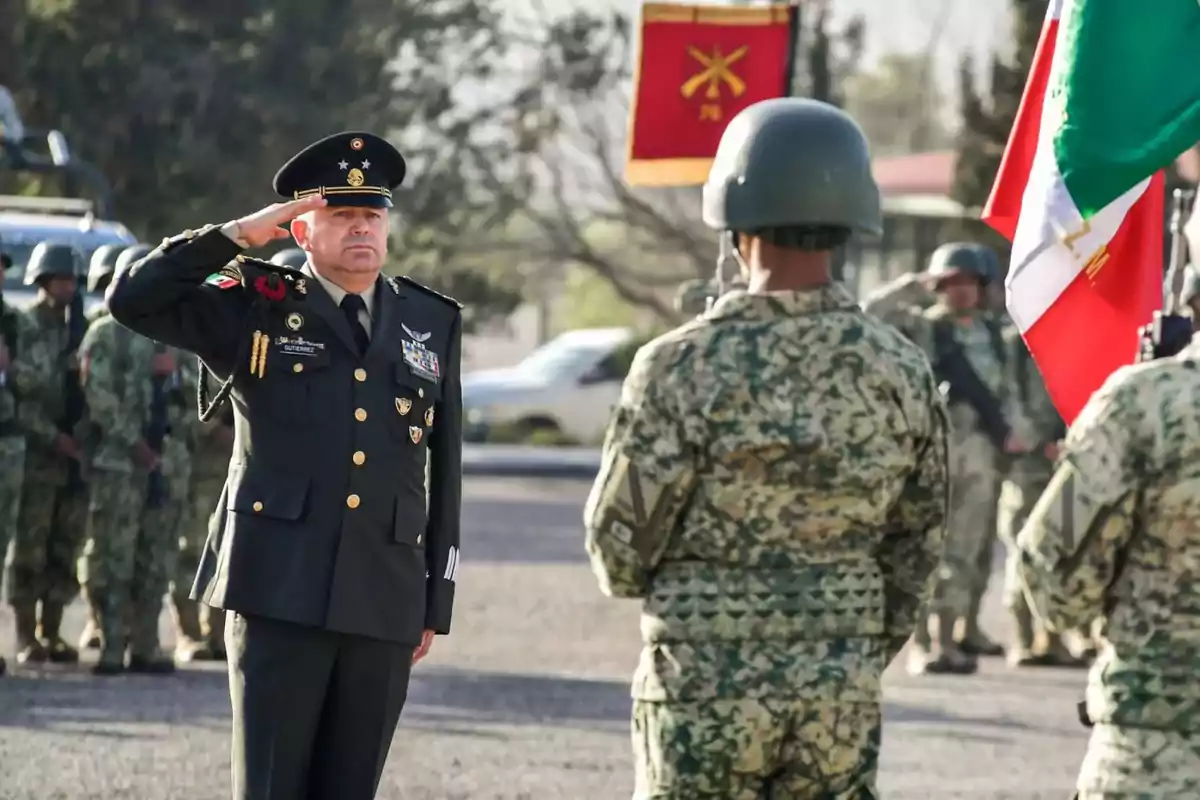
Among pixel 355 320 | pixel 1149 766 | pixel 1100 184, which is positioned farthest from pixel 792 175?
pixel 1100 184

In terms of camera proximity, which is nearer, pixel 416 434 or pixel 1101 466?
pixel 1101 466

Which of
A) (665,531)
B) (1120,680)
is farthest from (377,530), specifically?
(1120,680)

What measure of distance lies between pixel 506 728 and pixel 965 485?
399cm

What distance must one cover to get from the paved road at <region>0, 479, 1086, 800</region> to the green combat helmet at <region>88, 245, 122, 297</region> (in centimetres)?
188

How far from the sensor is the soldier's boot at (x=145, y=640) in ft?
42.2

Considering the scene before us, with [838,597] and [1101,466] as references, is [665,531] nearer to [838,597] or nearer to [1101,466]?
[838,597]

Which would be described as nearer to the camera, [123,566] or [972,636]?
[123,566]

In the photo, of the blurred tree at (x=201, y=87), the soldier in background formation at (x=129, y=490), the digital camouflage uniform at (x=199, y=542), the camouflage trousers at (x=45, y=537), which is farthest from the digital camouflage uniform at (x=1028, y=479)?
the blurred tree at (x=201, y=87)

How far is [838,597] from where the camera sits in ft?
17.0

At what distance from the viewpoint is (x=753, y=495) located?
5.16 metres

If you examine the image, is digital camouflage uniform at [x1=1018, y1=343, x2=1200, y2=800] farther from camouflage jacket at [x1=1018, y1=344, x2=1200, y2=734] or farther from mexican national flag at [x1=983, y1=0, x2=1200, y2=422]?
mexican national flag at [x1=983, y1=0, x2=1200, y2=422]

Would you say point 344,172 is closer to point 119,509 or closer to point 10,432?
point 119,509

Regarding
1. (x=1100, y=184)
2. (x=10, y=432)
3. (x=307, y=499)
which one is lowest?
(x=10, y=432)

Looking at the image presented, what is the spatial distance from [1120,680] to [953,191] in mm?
32225
